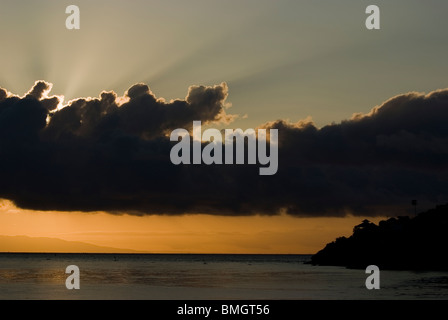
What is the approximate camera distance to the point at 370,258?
573 feet

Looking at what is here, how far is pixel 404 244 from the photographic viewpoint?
171000 millimetres

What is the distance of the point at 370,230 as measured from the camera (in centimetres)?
19488

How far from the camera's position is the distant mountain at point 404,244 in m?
160

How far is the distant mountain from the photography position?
6294 inches

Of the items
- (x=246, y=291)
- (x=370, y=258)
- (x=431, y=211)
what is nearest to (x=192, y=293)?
(x=246, y=291)
